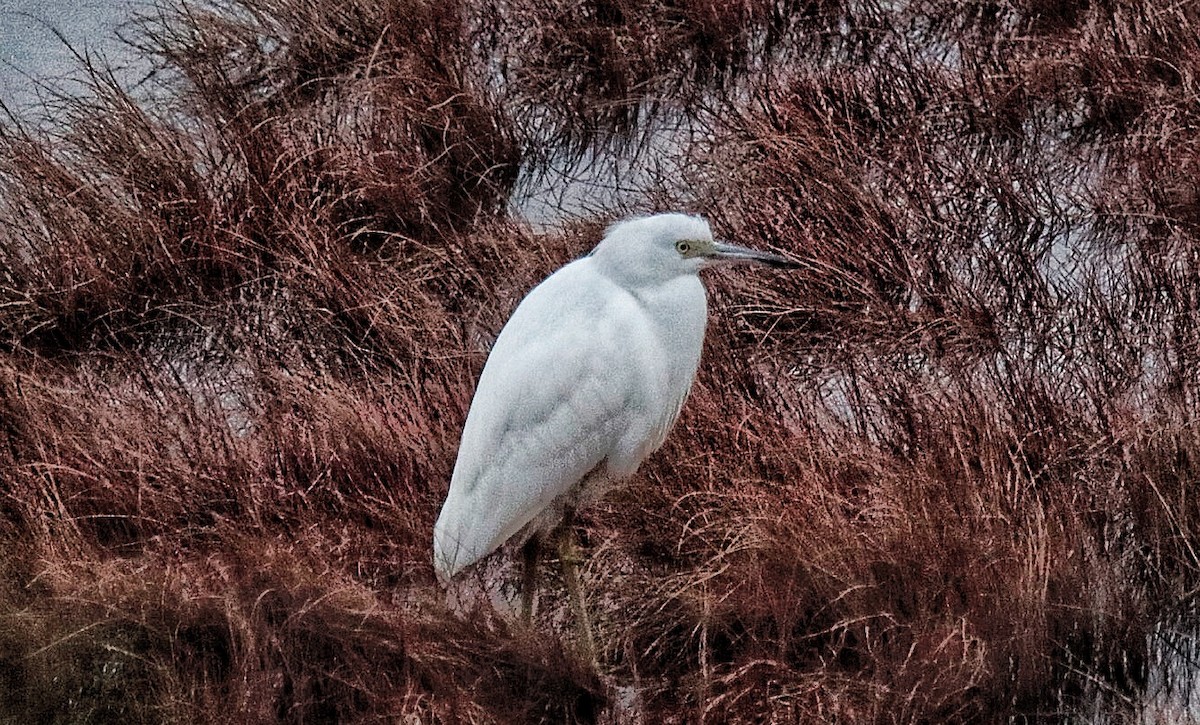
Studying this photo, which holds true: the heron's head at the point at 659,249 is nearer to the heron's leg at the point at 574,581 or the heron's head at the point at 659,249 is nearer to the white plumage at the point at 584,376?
the white plumage at the point at 584,376

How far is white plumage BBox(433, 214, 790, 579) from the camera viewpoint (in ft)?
9.81

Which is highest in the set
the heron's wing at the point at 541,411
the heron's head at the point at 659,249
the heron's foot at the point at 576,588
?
the heron's head at the point at 659,249

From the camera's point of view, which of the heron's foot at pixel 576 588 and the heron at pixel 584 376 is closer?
the heron at pixel 584 376

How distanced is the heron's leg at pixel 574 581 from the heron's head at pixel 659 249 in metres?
0.53

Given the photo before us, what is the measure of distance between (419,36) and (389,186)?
25.7 inches

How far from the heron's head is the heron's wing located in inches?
2.0

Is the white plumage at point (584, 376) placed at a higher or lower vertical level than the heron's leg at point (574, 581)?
higher

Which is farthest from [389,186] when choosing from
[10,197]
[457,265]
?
[10,197]

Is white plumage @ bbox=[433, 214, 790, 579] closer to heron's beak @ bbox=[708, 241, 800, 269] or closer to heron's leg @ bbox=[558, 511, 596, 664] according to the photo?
heron's beak @ bbox=[708, 241, 800, 269]

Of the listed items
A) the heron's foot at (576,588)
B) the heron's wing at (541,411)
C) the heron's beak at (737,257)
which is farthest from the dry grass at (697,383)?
the heron's beak at (737,257)

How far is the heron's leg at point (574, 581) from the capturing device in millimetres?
3180

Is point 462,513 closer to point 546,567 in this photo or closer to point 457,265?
point 546,567

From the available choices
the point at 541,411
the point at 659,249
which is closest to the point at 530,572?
the point at 541,411

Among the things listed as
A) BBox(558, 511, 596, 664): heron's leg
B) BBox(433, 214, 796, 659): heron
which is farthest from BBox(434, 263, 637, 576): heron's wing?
BBox(558, 511, 596, 664): heron's leg
